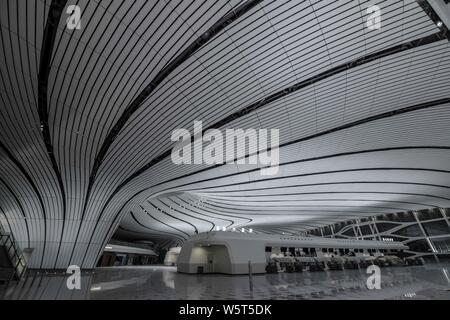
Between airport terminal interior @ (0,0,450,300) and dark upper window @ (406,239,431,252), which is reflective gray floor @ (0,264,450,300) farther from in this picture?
dark upper window @ (406,239,431,252)

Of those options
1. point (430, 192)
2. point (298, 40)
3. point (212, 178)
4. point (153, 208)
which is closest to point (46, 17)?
point (298, 40)

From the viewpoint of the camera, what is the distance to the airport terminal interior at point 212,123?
7438 millimetres

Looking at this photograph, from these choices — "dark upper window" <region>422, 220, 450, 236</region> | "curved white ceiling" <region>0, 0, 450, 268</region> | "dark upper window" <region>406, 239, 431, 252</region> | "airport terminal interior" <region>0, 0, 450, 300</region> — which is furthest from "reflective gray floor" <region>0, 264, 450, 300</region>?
"dark upper window" <region>406, 239, 431, 252</region>

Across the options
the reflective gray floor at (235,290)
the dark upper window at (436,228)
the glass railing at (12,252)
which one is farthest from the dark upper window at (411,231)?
the glass railing at (12,252)

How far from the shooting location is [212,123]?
1229cm

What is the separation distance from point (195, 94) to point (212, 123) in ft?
7.59

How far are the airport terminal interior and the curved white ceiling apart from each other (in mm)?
59

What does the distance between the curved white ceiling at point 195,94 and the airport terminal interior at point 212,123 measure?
0.19ft

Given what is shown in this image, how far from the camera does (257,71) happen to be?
9.48m

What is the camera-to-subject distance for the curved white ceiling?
24.3 feet

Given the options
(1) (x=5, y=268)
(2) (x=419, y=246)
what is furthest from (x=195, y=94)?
(2) (x=419, y=246)

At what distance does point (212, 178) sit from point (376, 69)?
14.0 m

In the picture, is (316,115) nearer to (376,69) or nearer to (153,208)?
(376,69)

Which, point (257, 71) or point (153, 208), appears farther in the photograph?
point (153, 208)
